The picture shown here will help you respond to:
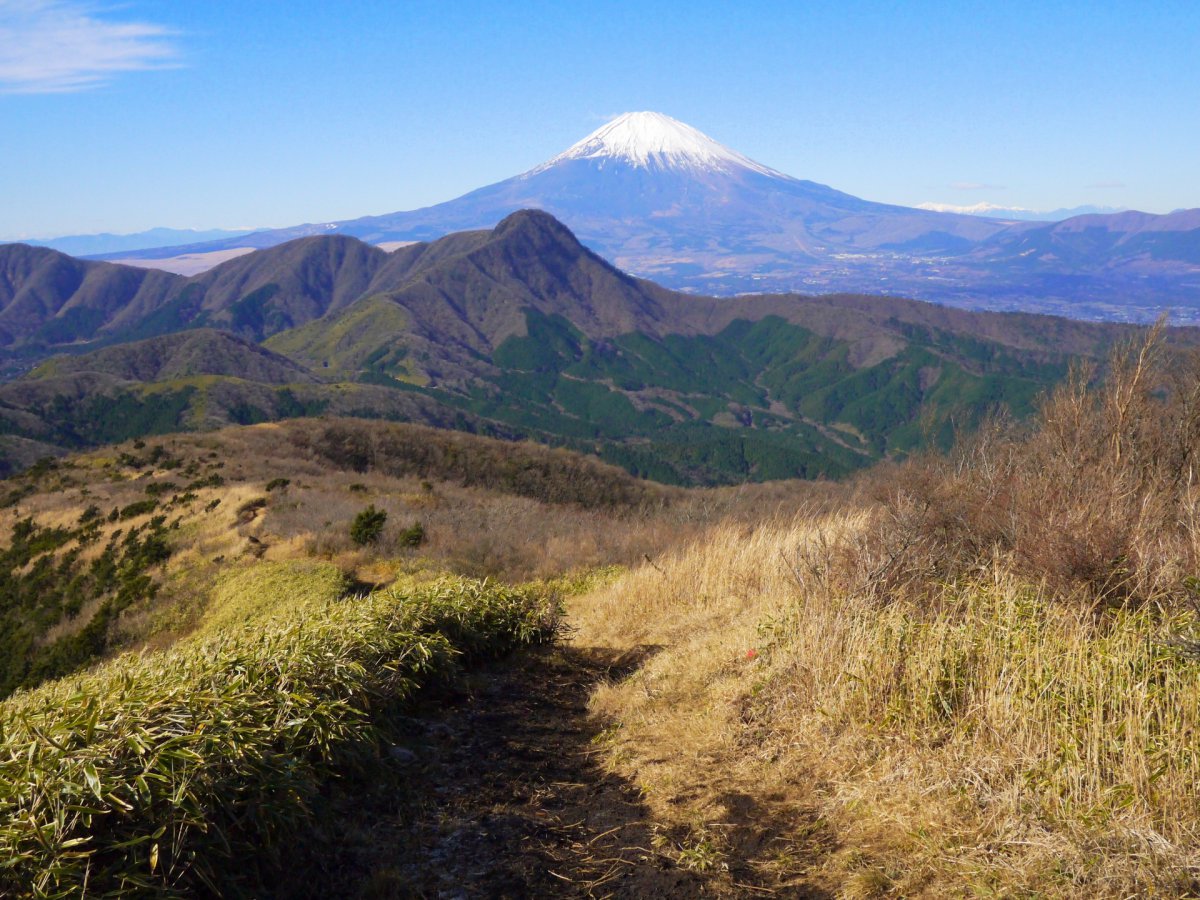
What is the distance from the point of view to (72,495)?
89.2 feet

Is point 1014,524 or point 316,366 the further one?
point 316,366

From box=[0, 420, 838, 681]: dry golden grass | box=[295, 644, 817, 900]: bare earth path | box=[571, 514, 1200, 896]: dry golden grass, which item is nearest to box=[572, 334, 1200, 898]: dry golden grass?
box=[571, 514, 1200, 896]: dry golden grass

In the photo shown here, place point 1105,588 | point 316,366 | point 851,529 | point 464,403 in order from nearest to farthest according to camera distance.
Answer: point 1105,588 < point 851,529 < point 464,403 < point 316,366

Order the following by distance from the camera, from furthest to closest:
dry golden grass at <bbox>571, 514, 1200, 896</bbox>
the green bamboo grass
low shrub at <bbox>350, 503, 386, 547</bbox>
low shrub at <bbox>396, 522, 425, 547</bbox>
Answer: low shrub at <bbox>350, 503, 386, 547</bbox> → low shrub at <bbox>396, 522, 425, 547</bbox> → dry golden grass at <bbox>571, 514, 1200, 896</bbox> → the green bamboo grass

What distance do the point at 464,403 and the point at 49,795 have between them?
6593 inches

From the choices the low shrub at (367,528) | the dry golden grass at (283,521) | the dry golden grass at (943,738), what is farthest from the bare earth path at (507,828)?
the low shrub at (367,528)

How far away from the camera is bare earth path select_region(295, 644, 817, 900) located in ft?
11.5

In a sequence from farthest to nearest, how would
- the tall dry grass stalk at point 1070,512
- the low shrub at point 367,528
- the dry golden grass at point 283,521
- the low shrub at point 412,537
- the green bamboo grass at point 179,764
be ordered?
the low shrub at point 367,528 < the low shrub at point 412,537 < the dry golden grass at point 283,521 < the tall dry grass stalk at point 1070,512 < the green bamboo grass at point 179,764

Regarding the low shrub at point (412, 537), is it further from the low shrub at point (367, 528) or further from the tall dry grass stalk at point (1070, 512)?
the tall dry grass stalk at point (1070, 512)

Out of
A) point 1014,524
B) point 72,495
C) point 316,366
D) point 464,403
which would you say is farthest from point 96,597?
point 316,366

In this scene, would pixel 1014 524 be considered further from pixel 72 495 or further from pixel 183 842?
pixel 72 495

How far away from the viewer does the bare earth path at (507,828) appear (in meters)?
3.50

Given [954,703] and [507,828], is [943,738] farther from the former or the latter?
[507,828]

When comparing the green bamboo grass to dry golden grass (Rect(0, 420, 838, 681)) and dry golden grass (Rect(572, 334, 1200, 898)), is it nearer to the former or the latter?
dry golden grass (Rect(572, 334, 1200, 898))
